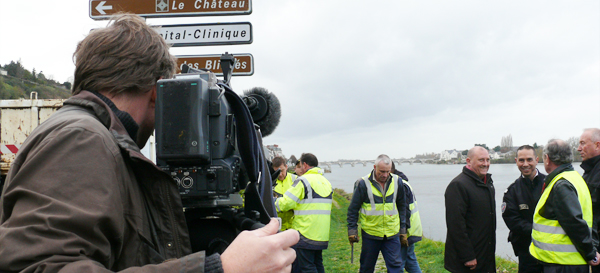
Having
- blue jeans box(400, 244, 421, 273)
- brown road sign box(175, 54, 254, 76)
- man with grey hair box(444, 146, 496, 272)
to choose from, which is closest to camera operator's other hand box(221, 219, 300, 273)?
brown road sign box(175, 54, 254, 76)

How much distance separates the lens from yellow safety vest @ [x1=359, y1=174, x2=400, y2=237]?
5.88 meters

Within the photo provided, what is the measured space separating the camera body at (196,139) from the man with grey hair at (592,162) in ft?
16.1

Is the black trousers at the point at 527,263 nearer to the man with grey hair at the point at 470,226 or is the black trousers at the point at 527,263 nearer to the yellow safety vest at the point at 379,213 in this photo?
the man with grey hair at the point at 470,226

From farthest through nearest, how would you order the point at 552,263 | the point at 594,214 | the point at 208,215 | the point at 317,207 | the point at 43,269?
the point at 317,207
the point at 594,214
the point at 552,263
the point at 208,215
the point at 43,269

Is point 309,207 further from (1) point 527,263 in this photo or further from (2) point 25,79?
(2) point 25,79

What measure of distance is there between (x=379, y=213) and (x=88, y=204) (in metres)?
5.37

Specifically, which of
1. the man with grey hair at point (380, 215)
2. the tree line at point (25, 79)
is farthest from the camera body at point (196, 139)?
Result: the tree line at point (25, 79)

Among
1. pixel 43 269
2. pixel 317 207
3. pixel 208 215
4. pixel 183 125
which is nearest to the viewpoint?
pixel 43 269

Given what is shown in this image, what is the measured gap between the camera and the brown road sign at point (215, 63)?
173 inches

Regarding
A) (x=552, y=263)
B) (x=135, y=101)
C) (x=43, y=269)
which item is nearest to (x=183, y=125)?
(x=135, y=101)

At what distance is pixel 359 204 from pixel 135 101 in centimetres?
521

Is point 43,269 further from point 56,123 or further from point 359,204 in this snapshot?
point 359,204

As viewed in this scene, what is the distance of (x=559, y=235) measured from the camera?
407 centimetres

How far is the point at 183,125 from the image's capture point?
3.70 feet
